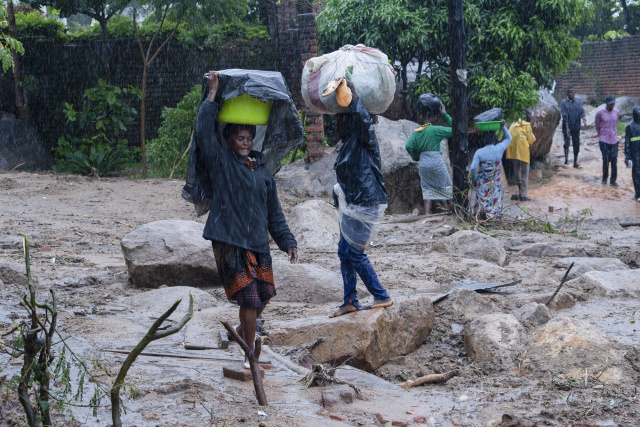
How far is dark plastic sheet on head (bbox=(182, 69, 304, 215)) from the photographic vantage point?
341 centimetres

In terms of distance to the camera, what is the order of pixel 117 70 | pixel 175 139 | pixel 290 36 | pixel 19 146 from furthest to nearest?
pixel 117 70 < pixel 290 36 < pixel 19 146 < pixel 175 139

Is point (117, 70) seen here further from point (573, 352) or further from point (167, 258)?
point (573, 352)

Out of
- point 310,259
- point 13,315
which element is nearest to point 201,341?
point 13,315

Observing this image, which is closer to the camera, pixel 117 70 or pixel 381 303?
pixel 381 303

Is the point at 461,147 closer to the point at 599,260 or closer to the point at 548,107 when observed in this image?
the point at 599,260

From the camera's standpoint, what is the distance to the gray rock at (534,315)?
4.59m

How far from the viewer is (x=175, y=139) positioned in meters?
12.3

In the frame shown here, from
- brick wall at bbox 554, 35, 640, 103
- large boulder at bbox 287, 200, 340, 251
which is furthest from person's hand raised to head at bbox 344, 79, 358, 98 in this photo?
brick wall at bbox 554, 35, 640, 103

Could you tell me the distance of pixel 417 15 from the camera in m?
13.0

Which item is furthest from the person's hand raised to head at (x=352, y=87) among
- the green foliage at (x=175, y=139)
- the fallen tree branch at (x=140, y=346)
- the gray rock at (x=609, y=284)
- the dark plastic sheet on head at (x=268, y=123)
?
the green foliage at (x=175, y=139)

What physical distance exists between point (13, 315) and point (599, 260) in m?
5.39

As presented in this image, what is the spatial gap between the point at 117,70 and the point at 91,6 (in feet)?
5.28

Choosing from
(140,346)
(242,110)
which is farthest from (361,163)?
(140,346)

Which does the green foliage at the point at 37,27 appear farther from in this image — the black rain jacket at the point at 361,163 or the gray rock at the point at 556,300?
the gray rock at the point at 556,300
